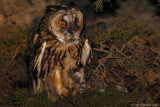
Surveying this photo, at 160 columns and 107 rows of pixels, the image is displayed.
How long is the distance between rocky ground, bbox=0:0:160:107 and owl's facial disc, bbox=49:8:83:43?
1.26 ft

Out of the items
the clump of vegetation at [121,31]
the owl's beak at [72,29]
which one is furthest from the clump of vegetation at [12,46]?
the clump of vegetation at [121,31]

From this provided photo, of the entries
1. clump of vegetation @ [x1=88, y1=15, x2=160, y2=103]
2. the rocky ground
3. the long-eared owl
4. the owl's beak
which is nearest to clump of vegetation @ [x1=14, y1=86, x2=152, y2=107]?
the rocky ground

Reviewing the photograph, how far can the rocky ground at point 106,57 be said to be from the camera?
79.0 inches

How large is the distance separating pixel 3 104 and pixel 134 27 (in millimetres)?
2137

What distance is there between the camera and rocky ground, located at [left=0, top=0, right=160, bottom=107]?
201 cm

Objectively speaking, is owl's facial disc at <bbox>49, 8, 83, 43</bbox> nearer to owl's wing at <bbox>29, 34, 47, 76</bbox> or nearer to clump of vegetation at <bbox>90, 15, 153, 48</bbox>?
owl's wing at <bbox>29, 34, 47, 76</bbox>

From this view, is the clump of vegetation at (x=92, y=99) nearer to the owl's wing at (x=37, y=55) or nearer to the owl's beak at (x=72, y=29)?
the owl's wing at (x=37, y=55)

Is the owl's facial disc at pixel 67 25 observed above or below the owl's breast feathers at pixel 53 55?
above

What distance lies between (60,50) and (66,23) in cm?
35

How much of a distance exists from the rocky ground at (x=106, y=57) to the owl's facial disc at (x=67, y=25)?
385 mm

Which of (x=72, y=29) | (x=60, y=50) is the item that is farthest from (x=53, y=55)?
(x=72, y=29)

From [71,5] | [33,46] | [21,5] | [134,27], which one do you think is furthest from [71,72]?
[21,5]

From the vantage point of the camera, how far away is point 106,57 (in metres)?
2.61

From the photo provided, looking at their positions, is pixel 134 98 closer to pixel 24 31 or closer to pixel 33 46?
pixel 33 46
